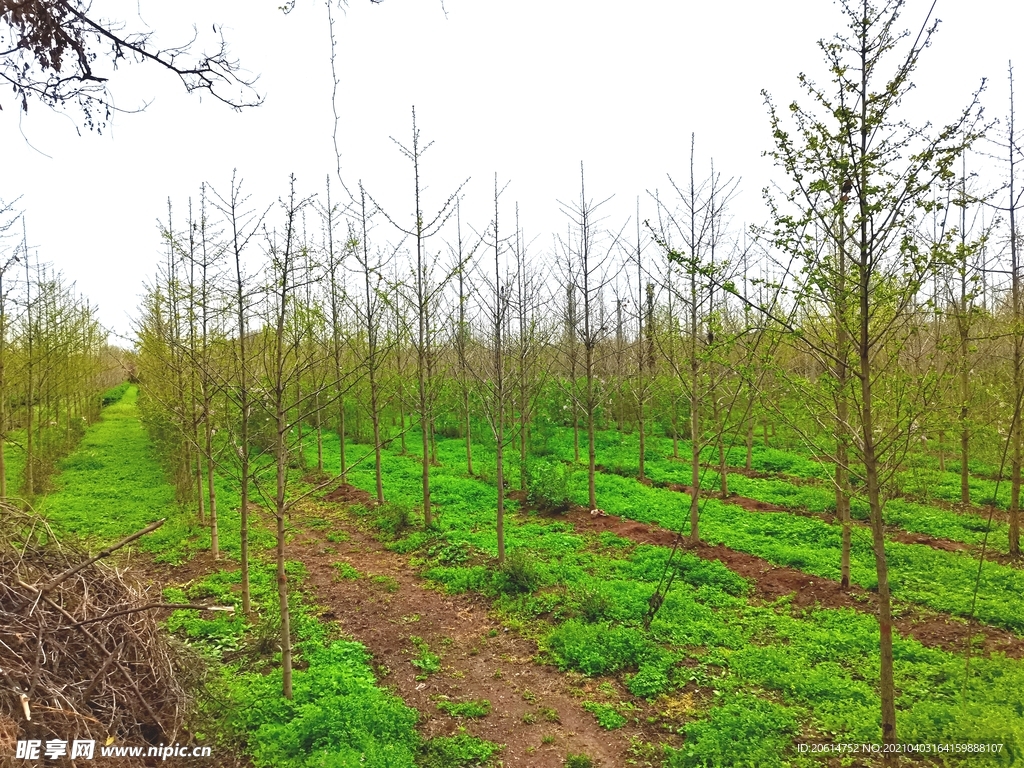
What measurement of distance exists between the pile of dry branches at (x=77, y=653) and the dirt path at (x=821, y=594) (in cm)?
610

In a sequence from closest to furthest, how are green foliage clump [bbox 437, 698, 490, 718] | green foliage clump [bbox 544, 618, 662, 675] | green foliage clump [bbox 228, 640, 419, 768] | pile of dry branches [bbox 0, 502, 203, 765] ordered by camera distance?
pile of dry branches [bbox 0, 502, 203, 765], green foliage clump [bbox 228, 640, 419, 768], green foliage clump [bbox 437, 698, 490, 718], green foliage clump [bbox 544, 618, 662, 675]

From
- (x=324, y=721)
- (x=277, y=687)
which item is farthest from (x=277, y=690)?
(x=324, y=721)

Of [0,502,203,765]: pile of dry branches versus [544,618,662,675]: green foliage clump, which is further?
[544,618,662,675]: green foliage clump

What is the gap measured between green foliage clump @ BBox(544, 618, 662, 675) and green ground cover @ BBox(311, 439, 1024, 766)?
12 millimetres

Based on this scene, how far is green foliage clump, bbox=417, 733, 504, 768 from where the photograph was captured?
153 inches

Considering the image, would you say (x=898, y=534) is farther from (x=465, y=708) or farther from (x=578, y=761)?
(x=465, y=708)

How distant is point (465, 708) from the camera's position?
4.57 meters

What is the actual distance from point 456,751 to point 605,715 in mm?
1314

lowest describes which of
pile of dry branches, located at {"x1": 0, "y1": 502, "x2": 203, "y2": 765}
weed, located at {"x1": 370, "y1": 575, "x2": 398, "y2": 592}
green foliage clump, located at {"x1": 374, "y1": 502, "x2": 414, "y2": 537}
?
weed, located at {"x1": 370, "y1": 575, "x2": 398, "y2": 592}

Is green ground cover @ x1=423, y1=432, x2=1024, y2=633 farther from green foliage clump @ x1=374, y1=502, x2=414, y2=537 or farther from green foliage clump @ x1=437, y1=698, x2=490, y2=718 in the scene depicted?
green foliage clump @ x1=374, y1=502, x2=414, y2=537

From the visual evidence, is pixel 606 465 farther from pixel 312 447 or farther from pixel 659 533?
pixel 312 447

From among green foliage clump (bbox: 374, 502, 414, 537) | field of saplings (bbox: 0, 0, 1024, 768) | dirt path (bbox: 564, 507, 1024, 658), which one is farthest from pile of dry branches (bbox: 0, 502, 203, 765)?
dirt path (bbox: 564, 507, 1024, 658)

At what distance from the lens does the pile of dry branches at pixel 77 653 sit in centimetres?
284

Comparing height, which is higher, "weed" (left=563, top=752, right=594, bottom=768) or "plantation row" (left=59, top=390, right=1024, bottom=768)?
"plantation row" (left=59, top=390, right=1024, bottom=768)
